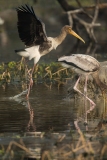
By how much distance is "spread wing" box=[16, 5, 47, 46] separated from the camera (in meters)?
12.0

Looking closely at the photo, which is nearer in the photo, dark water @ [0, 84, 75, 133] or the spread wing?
dark water @ [0, 84, 75, 133]

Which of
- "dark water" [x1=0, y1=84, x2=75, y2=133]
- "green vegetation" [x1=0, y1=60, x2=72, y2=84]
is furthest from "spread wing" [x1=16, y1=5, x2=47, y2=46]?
"green vegetation" [x1=0, y1=60, x2=72, y2=84]

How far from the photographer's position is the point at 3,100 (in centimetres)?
1130

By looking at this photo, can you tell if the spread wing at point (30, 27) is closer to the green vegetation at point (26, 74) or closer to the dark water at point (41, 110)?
the dark water at point (41, 110)

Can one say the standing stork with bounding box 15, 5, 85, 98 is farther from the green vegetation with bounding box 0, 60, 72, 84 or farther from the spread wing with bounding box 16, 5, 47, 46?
the green vegetation with bounding box 0, 60, 72, 84

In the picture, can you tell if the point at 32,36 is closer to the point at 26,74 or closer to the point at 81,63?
the point at 81,63

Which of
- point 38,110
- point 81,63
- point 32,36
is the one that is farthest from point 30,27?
point 38,110

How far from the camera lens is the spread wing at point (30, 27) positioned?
39.4 ft

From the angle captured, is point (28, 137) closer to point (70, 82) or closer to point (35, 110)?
point (35, 110)

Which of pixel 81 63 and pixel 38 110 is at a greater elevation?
pixel 81 63

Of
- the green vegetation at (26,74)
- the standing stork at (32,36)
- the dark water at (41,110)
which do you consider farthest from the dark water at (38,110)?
the green vegetation at (26,74)

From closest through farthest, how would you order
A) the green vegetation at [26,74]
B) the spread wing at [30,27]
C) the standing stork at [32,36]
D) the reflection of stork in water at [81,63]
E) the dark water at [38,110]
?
the dark water at [38,110] < the reflection of stork in water at [81,63] < the spread wing at [30,27] < the standing stork at [32,36] < the green vegetation at [26,74]

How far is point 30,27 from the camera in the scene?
40.5ft

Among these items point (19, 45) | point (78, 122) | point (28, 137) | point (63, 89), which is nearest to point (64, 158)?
point (28, 137)
